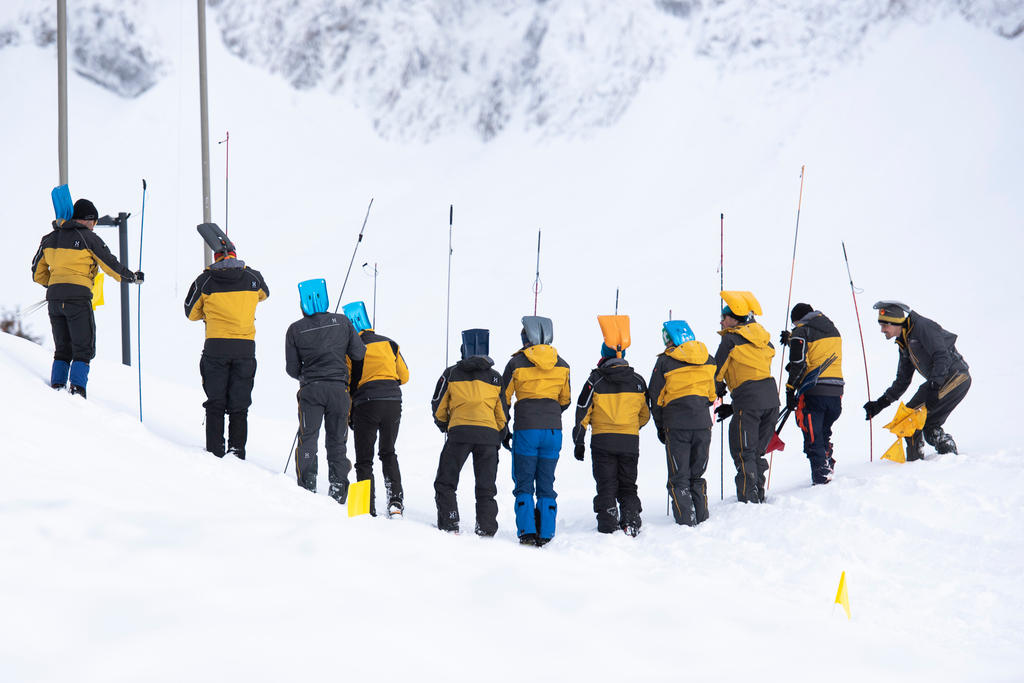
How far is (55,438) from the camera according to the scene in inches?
212

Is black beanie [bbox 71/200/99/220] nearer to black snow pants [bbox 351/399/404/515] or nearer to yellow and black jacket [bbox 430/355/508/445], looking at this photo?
black snow pants [bbox 351/399/404/515]

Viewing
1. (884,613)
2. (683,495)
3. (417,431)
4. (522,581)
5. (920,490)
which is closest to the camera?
(522,581)

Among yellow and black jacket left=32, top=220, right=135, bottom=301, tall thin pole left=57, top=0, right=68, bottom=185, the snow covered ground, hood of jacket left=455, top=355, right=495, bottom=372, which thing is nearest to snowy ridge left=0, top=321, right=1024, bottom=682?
the snow covered ground

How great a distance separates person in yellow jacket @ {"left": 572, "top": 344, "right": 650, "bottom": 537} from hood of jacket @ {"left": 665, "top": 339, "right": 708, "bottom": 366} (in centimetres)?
36

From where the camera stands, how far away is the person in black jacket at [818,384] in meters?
8.02

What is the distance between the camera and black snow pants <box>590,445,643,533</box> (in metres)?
7.50

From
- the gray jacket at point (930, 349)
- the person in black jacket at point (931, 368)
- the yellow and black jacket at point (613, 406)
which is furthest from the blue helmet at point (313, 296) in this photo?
the gray jacket at point (930, 349)

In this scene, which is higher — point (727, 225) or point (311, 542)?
point (727, 225)

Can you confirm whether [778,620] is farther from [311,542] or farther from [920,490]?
[920,490]

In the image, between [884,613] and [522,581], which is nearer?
[522,581]

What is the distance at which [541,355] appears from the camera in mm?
7438

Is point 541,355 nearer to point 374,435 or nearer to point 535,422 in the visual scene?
point 535,422

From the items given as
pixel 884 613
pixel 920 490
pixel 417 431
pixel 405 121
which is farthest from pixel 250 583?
pixel 405 121

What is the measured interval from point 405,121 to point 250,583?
3166cm
